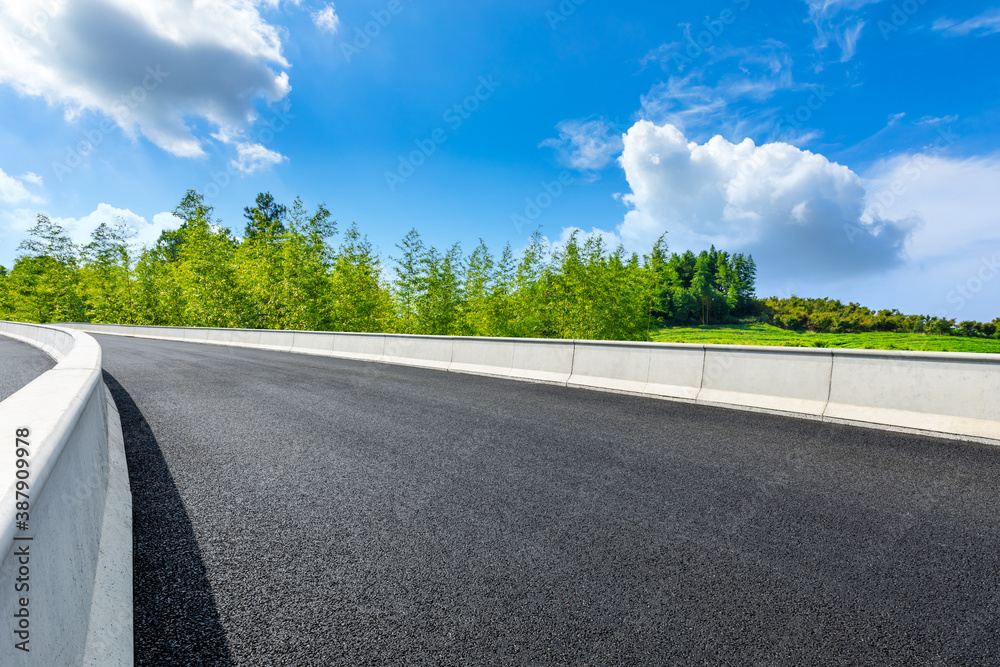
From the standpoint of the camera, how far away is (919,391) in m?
6.62

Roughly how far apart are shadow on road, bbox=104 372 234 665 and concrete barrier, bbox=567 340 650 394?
797 centimetres

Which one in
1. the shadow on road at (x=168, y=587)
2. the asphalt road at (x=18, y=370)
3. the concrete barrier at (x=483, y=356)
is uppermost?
the concrete barrier at (x=483, y=356)

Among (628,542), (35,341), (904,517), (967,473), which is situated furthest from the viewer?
(35,341)

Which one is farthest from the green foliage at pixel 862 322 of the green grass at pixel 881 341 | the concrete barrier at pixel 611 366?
the concrete barrier at pixel 611 366

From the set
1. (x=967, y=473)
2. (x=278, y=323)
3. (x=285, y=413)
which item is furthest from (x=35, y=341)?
(x=967, y=473)

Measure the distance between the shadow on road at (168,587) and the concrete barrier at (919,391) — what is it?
7.82 meters

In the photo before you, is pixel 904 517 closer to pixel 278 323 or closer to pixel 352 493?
pixel 352 493

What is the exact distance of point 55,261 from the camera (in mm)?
63344

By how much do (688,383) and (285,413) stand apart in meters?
6.90

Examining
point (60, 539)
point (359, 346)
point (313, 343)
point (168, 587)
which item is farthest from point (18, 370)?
point (60, 539)

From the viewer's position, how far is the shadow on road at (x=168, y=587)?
2.22 metres

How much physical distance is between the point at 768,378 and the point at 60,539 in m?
8.70

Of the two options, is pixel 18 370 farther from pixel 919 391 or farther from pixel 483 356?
pixel 919 391

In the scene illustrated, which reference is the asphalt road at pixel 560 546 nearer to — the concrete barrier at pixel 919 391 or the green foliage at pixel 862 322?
the concrete barrier at pixel 919 391
